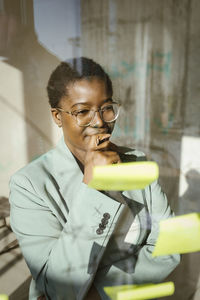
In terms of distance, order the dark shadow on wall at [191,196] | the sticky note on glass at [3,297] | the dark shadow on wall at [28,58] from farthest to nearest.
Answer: the dark shadow on wall at [191,196] < the sticky note on glass at [3,297] < the dark shadow on wall at [28,58]

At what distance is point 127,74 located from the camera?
2.14 ft

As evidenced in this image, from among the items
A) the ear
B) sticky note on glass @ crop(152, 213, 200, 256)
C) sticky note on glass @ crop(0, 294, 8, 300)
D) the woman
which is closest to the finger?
the woman

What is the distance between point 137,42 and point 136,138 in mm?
280

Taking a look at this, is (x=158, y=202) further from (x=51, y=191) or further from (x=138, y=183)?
(x=51, y=191)

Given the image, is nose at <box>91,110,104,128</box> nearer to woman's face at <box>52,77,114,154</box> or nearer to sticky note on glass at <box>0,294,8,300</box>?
woman's face at <box>52,77,114,154</box>

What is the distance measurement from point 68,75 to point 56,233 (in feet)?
1.16

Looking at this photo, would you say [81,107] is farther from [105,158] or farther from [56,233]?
[56,233]

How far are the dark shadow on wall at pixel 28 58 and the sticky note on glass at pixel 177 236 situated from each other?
18.6 inches

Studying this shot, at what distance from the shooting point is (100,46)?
56cm

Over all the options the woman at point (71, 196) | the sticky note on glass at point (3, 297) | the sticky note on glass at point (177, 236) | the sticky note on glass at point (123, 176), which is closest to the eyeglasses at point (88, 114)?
the woman at point (71, 196)

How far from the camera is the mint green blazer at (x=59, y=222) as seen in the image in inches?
20.0

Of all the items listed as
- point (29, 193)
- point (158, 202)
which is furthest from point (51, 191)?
point (158, 202)

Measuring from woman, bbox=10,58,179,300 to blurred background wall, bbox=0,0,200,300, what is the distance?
3 centimetres

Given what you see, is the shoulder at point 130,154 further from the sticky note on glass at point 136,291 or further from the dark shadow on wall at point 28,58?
the sticky note on glass at point 136,291
